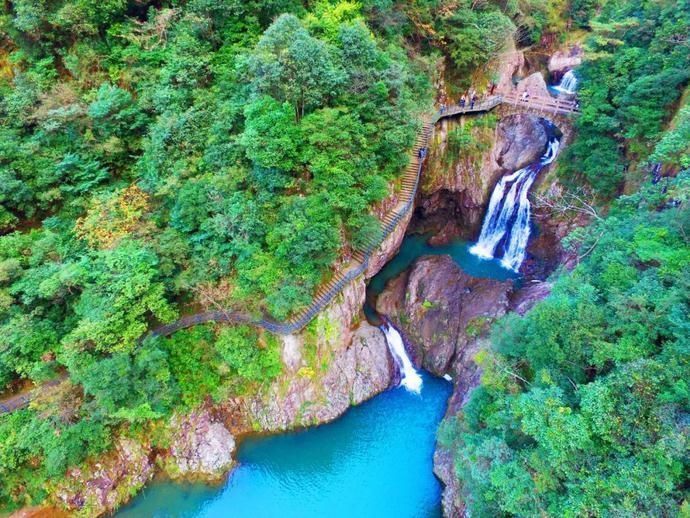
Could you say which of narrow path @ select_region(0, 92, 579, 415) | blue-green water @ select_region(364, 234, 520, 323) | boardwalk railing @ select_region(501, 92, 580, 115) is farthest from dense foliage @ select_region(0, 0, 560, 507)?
boardwalk railing @ select_region(501, 92, 580, 115)

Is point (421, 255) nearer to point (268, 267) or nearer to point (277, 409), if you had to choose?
point (268, 267)

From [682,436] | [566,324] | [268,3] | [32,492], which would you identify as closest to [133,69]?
[268,3]

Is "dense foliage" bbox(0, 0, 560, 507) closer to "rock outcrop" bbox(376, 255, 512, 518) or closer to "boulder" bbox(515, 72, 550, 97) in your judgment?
"rock outcrop" bbox(376, 255, 512, 518)

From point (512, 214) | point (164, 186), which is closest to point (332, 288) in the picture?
point (164, 186)

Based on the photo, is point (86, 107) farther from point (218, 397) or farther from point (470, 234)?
point (470, 234)

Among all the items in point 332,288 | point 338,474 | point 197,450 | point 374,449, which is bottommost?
point 338,474

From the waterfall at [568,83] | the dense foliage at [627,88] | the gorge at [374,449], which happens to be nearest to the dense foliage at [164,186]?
the gorge at [374,449]
